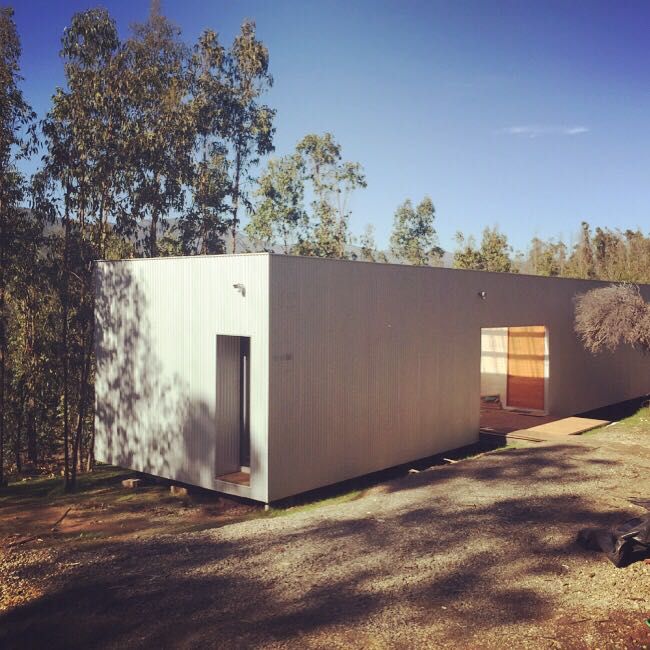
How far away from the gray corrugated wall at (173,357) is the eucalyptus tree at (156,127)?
6.05 m

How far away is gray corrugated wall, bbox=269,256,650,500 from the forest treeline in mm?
6272

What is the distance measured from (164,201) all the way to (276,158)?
46.0 feet

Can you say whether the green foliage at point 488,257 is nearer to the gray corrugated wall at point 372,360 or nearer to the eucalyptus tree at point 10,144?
the gray corrugated wall at point 372,360

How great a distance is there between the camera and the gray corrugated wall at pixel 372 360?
9.12m

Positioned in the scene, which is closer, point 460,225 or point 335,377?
point 335,377

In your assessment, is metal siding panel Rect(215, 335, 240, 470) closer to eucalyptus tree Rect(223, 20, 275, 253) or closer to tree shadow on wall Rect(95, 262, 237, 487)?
tree shadow on wall Rect(95, 262, 237, 487)

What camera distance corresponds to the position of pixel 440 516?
7.50 metres

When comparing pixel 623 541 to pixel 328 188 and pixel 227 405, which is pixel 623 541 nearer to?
pixel 227 405

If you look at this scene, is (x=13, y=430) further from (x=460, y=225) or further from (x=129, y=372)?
(x=460, y=225)

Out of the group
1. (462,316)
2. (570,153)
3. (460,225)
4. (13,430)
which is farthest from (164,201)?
(570,153)

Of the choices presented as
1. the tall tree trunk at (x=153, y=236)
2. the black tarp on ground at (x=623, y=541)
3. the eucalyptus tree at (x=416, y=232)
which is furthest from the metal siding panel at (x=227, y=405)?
the eucalyptus tree at (x=416, y=232)

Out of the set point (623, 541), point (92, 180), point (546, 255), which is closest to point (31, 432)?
point (92, 180)

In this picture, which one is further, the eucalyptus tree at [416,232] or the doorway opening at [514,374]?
the eucalyptus tree at [416,232]

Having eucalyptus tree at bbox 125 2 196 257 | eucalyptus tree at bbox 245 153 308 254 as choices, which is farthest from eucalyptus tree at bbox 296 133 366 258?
eucalyptus tree at bbox 125 2 196 257
